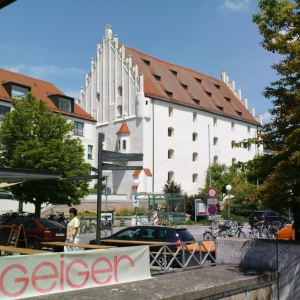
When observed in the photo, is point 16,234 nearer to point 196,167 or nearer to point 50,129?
point 50,129

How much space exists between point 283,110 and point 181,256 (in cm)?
412

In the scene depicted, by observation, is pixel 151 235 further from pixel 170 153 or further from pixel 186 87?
pixel 186 87

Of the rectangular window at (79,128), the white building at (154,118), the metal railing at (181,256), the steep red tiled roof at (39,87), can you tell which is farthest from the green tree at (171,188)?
the metal railing at (181,256)

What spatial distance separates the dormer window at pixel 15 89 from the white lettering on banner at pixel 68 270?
39189 mm

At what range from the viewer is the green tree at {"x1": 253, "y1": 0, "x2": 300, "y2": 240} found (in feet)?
32.0

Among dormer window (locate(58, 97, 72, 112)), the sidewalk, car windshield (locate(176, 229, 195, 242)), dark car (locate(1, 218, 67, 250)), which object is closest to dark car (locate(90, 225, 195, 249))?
car windshield (locate(176, 229, 195, 242))

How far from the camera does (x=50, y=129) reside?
1314 inches

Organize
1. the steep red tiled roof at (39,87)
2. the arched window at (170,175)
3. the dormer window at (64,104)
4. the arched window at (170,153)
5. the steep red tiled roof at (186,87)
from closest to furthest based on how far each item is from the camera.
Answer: the steep red tiled roof at (39,87) < the dormer window at (64,104) < the arched window at (170,175) < the arched window at (170,153) < the steep red tiled roof at (186,87)

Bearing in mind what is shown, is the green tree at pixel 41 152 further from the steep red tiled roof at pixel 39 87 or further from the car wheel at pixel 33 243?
the steep red tiled roof at pixel 39 87

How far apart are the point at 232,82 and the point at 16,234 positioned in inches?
2636

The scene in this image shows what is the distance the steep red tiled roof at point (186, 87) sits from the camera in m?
61.2

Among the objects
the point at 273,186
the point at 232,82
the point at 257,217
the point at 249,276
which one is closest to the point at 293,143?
the point at 273,186

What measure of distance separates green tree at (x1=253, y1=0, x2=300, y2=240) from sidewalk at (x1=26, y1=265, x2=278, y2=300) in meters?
1.73

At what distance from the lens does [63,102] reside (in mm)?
52250
